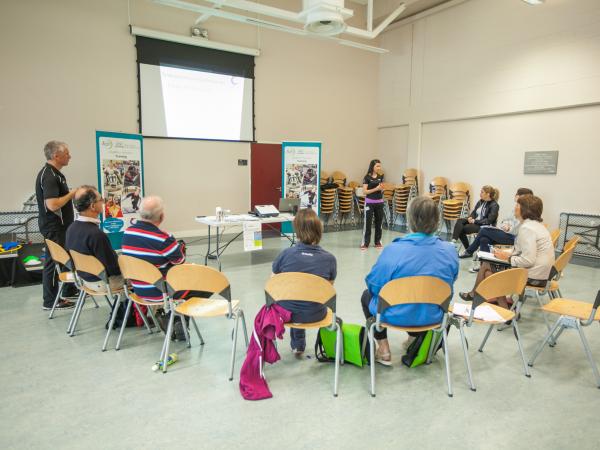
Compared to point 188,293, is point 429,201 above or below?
above

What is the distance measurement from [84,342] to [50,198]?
134cm

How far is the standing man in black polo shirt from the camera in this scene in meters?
3.50

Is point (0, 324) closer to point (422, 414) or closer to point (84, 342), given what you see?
point (84, 342)

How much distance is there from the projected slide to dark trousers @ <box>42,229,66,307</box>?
3.54 meters

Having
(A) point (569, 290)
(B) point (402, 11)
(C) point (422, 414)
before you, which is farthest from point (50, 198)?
(B) point (402, 11)

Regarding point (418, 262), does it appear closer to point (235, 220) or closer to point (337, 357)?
point (337, 357)

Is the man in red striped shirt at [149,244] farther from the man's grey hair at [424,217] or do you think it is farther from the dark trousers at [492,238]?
the dark trousers at [492,238]

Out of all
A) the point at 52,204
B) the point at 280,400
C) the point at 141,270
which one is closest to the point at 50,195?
the point at 52,204

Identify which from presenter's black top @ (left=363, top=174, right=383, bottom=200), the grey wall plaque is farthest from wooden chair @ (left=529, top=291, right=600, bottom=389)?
the grey wall plaque

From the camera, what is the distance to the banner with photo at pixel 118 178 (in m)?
5.51

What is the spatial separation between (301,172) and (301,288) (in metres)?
5.23

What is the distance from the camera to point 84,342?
302cm

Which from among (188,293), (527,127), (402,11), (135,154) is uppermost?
(402,11)

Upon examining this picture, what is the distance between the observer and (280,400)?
228 cm
